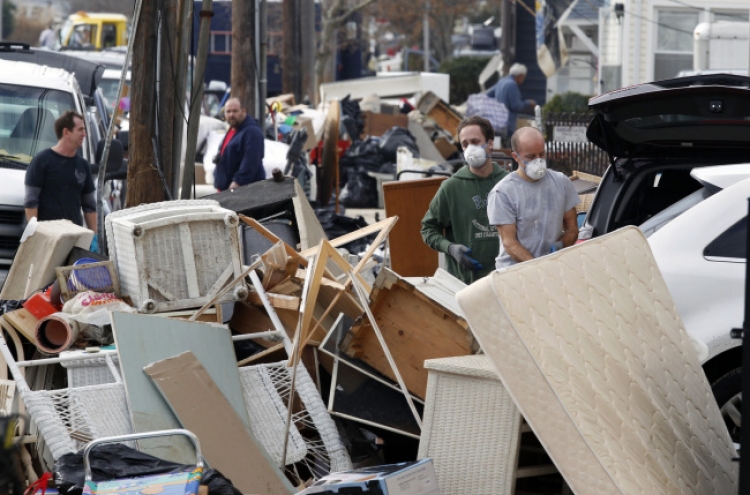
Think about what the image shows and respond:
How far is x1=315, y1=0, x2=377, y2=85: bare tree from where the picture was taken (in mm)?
36938

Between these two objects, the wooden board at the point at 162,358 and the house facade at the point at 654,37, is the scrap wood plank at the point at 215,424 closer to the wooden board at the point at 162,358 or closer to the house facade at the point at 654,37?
the wooden board at the point at 162,358

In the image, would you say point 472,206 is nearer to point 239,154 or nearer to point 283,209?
point 283,209

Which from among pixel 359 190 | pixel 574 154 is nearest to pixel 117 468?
pixel 574 154

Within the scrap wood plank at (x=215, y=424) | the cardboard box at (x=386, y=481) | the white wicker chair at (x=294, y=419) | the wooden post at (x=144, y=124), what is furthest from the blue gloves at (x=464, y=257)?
the wooden post at (x=144, y=124)

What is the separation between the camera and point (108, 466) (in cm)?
480

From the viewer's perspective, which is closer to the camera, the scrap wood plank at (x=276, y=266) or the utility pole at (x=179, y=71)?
the scrap wood plank at (x=276, y=266)

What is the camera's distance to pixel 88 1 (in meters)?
58.5

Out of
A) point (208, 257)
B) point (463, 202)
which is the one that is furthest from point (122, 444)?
point (463, 202)

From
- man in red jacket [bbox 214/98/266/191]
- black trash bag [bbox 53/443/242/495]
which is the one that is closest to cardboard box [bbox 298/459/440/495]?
black trash bag [bbox 53/443/242/495]

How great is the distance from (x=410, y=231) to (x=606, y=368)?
15.4 feet

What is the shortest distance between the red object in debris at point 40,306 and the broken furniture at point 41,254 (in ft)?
1.43

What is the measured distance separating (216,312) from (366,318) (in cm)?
103

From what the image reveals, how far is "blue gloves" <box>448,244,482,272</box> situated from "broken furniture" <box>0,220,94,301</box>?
7.66 ft

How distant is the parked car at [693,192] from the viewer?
541 cm
